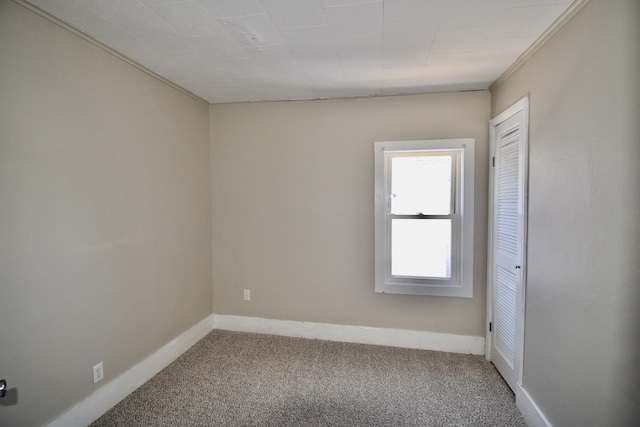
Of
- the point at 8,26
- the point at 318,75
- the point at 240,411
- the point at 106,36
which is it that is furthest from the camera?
the point at 318,75

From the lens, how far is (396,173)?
2.78 metres

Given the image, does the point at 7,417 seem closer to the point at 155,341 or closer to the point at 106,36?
the point at 155,341

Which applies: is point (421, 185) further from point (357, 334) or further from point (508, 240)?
point (357, 334)

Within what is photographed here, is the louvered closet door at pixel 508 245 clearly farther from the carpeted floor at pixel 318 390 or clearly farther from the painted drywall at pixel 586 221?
the carpeted floor at pixel 318 390

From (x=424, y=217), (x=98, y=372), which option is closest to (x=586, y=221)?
(x=424, y=217)

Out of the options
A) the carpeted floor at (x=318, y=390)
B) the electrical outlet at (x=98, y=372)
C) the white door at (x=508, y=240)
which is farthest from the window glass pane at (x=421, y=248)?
the electrical outlet at (x=98, y=372)

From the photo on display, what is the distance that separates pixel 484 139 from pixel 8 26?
3277 millimetres

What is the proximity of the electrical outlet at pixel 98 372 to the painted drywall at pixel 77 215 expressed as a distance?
0.10 ft

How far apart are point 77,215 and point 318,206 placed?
1.90 m

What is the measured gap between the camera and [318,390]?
2.19 meters

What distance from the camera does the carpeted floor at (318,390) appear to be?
6.24 ft

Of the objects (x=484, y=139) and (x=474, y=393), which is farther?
(x=484, y=139)

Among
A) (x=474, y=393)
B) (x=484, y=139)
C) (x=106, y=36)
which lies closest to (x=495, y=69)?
(x=484, y=139)

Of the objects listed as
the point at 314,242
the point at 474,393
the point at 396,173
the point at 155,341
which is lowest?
the point at 474,393
